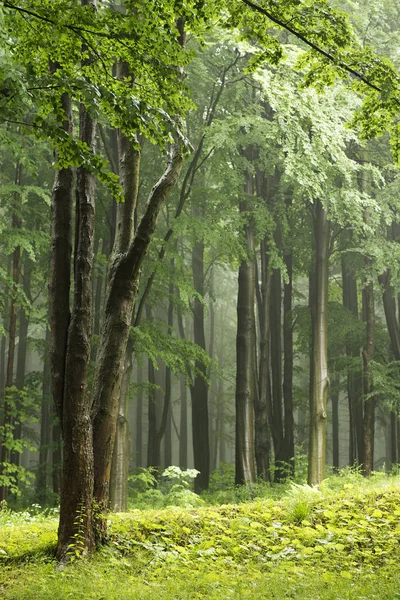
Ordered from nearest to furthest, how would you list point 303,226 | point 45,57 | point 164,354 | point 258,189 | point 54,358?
1. point 45,57
2. point 54,358
3. point 164,354
4. point 258,189
5. point 303,226

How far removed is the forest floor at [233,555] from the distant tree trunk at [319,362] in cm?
542

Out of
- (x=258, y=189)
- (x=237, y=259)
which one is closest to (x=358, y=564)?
(x=237, y=259)

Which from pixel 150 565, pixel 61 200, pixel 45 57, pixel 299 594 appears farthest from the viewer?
pixel 61 200

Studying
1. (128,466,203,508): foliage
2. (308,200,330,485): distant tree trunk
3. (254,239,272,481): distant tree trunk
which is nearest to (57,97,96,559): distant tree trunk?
(128,466,203,508): foliage

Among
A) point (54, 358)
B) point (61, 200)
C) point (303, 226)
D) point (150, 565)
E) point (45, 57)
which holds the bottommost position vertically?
point (150, 565)

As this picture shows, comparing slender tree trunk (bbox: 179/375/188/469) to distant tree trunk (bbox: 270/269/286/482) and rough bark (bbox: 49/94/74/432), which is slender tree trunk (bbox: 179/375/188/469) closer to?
distant tree trunk (bbox: 270/269/286/482)

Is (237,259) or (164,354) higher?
(237,259)

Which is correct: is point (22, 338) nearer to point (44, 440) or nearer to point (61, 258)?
point (44, 440)

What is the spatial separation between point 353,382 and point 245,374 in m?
7.31

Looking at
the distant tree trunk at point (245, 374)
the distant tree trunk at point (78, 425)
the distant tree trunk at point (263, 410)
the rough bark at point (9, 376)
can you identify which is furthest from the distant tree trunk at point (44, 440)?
the distant tree trunk at point (78, 425)

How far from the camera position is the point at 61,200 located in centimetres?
699

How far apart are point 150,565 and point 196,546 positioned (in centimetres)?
64

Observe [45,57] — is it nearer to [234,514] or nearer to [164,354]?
[234,514]

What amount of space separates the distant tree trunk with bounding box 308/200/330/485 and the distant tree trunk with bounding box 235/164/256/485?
136 centimetres
